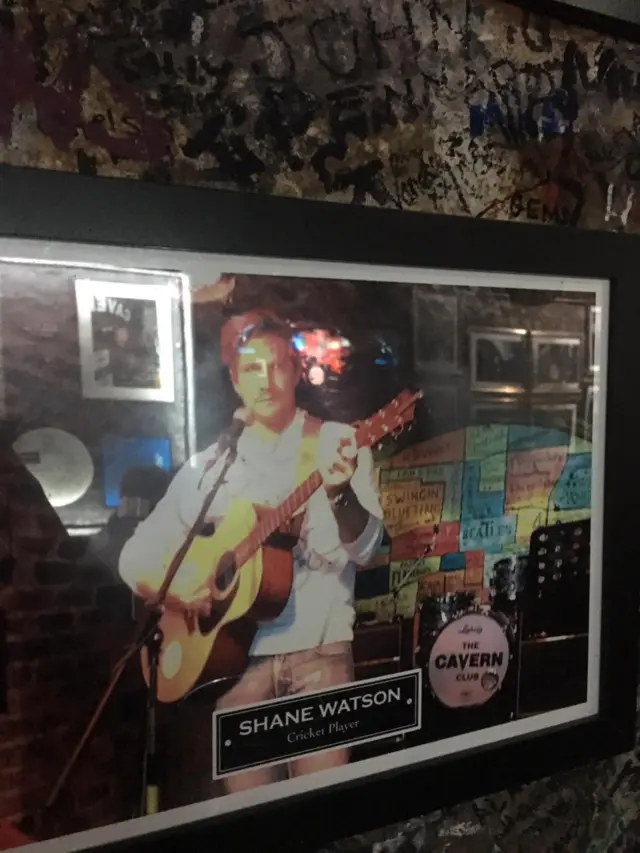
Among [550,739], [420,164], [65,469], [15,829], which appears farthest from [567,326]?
[15,829]

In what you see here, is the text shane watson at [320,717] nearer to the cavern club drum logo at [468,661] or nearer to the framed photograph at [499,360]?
the cavern club drum logo at [468,661]

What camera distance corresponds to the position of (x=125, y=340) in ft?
2.63

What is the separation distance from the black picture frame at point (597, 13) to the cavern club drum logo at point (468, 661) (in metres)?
0.78

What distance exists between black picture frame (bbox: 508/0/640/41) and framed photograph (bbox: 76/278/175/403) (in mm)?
631

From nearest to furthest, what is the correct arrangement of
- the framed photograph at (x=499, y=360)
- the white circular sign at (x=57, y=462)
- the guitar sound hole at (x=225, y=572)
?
the white circular sign at (x=57, y=462) < the guitar sound hole at (x=225, y=572) < the framed photograph at (x=499, y=360)

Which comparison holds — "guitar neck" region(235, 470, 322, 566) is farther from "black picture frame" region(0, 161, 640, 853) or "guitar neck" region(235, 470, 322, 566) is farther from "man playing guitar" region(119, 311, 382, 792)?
"black picture frame" region(0, 161, 640, 853)

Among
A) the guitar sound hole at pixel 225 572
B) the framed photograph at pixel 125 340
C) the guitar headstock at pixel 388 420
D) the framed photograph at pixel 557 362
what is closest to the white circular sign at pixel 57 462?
the framed photograph at pixel 125 340

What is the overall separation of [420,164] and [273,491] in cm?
43

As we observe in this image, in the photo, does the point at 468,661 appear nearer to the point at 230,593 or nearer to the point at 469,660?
the point at 469,660

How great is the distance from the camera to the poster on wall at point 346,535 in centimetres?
84

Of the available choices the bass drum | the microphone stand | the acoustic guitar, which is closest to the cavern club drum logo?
the bass drum

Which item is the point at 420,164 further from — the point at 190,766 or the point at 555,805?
the point at 555,805

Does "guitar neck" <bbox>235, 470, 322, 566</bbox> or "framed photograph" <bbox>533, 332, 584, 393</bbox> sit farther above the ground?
"framed photograph" <bbox>533, 332, 584, 393</bbox>

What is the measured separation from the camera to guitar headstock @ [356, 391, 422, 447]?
3.09ft
